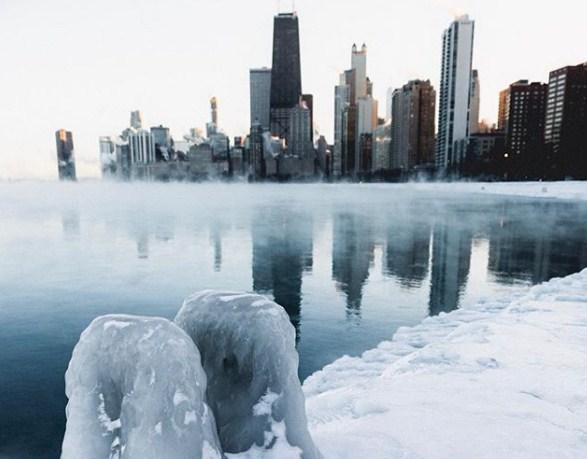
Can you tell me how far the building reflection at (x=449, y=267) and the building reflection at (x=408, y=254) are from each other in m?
0.47

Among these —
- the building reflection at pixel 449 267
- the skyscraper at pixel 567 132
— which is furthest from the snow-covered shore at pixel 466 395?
the skyscraper at pixel 567 132

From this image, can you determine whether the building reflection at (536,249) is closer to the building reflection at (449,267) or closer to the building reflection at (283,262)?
the building reflection at (449,267)

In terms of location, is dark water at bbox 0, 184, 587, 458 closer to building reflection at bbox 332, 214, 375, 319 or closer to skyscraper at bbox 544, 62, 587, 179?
building reflection at bbox 332, 214, 375, 319

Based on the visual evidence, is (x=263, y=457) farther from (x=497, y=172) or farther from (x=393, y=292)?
(x=497, y=172)

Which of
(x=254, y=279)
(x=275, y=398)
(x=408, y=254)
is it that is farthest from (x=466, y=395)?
(x=408, y=254)

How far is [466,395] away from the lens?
5.49m

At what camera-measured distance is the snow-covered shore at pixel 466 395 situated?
14.1 ft

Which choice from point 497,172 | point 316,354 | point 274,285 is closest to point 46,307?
point 274,285

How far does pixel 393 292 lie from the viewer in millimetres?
14461

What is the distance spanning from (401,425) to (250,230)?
27.8 m

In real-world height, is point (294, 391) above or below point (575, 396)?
above

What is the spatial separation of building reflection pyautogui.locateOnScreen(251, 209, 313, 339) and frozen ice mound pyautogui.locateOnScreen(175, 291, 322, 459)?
7040mm

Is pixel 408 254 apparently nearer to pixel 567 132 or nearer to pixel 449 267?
pixel 449 267

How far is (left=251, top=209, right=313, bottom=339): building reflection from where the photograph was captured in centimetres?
1389
